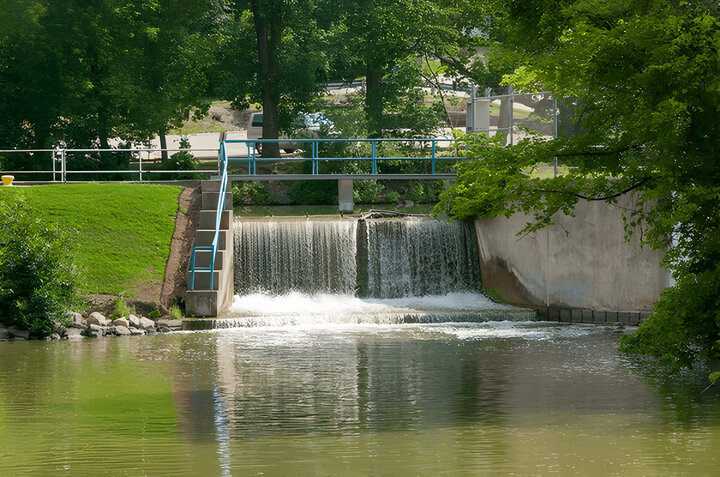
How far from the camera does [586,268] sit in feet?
76.0

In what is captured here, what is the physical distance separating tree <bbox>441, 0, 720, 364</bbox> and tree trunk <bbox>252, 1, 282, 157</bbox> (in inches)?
866

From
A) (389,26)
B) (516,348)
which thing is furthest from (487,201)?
(389,26)

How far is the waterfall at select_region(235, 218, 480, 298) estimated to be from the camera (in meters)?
26.6

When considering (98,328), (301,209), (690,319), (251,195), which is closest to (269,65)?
(251,195)

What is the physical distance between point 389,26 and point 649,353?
23.1 m

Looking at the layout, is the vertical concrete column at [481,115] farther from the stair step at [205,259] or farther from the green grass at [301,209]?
the green grass at [301,209]

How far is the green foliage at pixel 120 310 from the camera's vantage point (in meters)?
21.8

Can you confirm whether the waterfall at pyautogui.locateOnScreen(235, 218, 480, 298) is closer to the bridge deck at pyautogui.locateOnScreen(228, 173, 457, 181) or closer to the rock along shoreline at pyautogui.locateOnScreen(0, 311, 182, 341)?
the bridge deck at pyautogui.locateOnScreen(228, 173, 457, 181)

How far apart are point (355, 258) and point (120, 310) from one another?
722 cm

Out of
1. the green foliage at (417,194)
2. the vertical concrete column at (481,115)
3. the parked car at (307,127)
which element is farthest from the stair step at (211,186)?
the green foliage at (417,194)

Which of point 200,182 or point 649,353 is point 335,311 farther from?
point 649,353

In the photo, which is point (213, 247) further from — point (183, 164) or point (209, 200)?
point (183, 164)

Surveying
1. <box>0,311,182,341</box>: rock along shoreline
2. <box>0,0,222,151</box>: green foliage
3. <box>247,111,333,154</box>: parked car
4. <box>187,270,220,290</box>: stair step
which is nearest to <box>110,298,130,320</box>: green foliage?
<box>0,311,182,341</box>: rock along shoreline

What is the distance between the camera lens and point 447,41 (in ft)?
129
